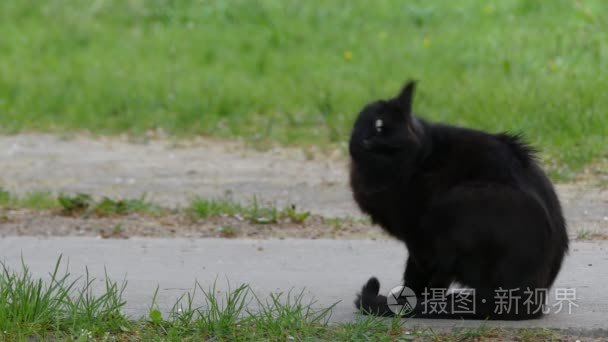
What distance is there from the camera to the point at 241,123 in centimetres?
867

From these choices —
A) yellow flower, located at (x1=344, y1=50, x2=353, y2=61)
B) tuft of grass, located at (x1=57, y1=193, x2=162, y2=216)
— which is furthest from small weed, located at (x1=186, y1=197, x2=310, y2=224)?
yellow flower, located at (x1=344, y1=50, x2=353, y2=61)

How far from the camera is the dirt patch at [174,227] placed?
5.54 m

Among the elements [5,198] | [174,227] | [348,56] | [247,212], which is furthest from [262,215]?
[348,56]

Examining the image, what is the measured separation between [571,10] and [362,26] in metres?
2.31

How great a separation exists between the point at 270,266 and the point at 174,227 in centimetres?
115

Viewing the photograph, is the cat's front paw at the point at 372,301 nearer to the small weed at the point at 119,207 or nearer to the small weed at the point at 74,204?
the small weed at the point at 119,207

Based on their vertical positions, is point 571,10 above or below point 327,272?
above

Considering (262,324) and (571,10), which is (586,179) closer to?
(262,324)

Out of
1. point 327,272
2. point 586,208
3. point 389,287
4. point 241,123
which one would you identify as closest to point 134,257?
point 327,272

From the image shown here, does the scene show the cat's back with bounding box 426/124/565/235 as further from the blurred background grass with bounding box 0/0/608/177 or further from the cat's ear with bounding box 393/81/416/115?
the blurred background grass with bounding box 0/0/608/177

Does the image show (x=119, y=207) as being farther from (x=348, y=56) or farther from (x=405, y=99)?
(x=348, y=56)

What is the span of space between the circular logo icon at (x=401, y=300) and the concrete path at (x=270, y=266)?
0.23 ft

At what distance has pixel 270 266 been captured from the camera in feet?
15.6

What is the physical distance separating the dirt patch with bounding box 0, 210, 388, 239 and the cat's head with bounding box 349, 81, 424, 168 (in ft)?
5.46
